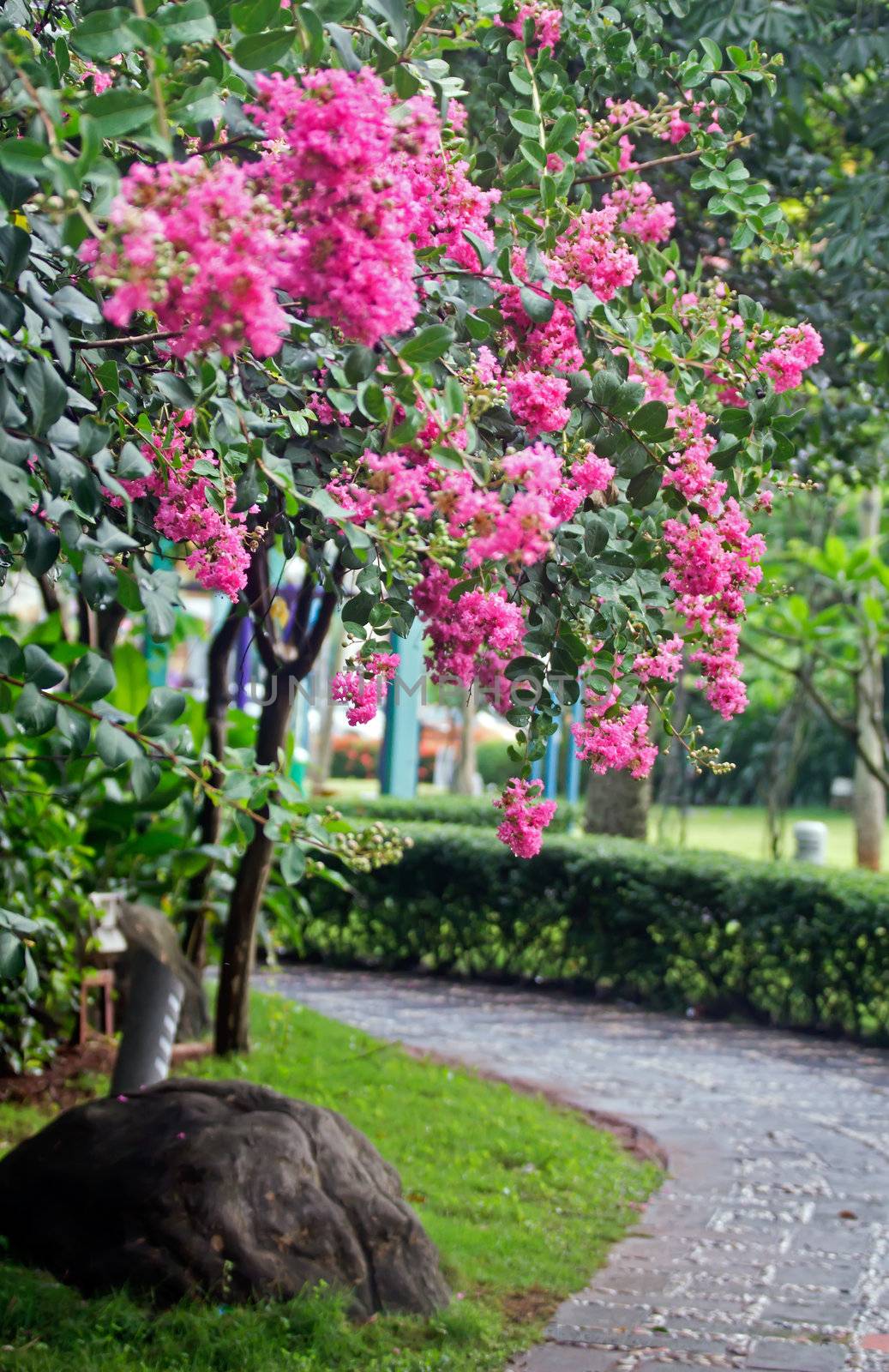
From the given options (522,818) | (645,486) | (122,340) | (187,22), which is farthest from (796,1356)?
(187,22)

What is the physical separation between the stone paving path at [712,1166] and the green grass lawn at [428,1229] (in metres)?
0.16

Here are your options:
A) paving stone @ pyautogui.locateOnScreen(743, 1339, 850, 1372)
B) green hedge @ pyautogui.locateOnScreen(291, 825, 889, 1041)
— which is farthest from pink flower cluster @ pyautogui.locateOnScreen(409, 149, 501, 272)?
green hedge @ pyautogui.locateOnScreen(291, 825, 889, 1041)

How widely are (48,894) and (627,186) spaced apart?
3.63 metres

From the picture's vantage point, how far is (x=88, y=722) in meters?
2.37

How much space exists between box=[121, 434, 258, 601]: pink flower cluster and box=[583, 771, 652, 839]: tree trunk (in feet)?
27.8

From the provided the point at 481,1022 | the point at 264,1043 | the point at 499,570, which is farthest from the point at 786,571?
the point at 499,570

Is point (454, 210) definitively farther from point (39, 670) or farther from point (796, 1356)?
point (796, 1356)

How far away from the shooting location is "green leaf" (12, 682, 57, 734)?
225cm

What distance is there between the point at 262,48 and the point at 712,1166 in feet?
16.1

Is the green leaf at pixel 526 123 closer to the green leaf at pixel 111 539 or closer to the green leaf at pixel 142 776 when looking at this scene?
the green leaf at pixel 111 539

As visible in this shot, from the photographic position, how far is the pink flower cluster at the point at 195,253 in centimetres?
148

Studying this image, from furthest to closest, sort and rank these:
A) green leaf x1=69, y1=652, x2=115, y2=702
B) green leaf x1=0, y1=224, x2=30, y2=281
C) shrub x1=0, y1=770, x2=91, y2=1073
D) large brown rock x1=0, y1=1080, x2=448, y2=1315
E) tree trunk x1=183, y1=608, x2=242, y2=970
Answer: tree trunk x1=183, y1=608, x2=242, y2=970
shrub x1=0, y1=770, x2=91, y2=1073
large brown rock x1=0, y1=1080, x2=448, y2=1315
green leaf x1=69, y1=652, x2=115, y2=702
green leaf x1=0, y1=224, x2=30, y2=281

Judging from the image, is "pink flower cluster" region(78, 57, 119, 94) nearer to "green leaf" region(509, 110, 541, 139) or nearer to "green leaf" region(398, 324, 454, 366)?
"green leaf" region(509, 110, 541, 139)

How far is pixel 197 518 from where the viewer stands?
2.44 metres
